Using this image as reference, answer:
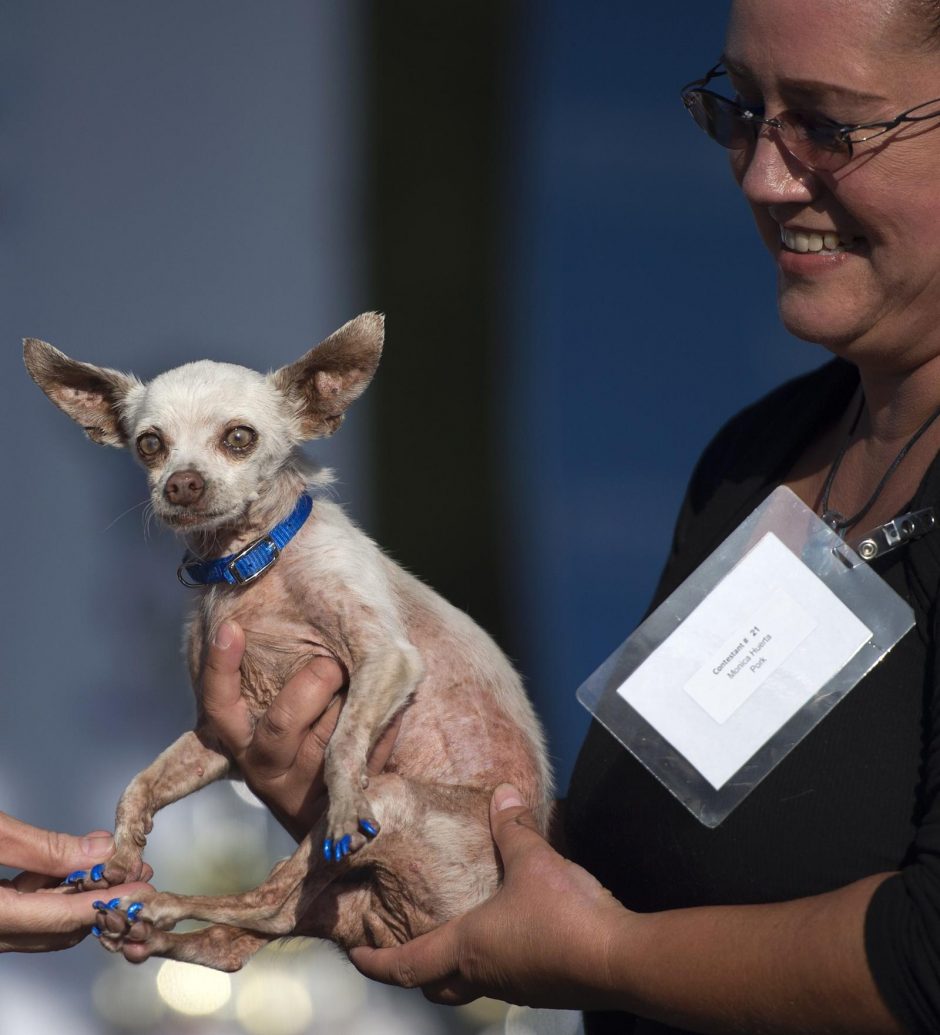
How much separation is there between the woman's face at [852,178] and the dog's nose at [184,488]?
0.78 meters

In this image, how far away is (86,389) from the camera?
1.78 metres

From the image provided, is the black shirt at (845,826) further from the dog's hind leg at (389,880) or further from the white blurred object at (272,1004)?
the white blurred object at (272,1004)

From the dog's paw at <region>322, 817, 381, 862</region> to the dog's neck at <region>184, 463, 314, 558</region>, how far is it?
1.54 feet

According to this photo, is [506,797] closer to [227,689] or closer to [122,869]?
[227,689]

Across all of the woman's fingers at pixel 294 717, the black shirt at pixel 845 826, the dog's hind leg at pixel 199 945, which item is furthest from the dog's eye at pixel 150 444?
the black shirt at pixel 845 826

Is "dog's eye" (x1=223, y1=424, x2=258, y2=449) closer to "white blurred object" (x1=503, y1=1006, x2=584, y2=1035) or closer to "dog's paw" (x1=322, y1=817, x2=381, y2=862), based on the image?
"dog's paw" (x1=322, y1=817, x2=381, y2=862)

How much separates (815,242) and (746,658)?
47 centimetres

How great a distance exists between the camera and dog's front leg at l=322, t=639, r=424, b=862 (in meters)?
1.37

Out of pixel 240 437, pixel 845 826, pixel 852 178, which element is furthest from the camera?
pixel 240 437

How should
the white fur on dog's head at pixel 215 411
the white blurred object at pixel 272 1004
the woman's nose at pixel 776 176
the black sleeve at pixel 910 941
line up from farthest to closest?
the white blurred object at pixel 272 1004
the white fur on dog's head at pixel 215 411
the woman's nose at pixel 776 176
the black sleeve at pixel 910 941

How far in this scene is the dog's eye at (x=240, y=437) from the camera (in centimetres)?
163

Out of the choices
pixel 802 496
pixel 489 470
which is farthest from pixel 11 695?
pixel 802 496

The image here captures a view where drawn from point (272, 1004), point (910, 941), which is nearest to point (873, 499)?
point (910, 941)

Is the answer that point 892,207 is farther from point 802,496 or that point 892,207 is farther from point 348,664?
point 348,664
